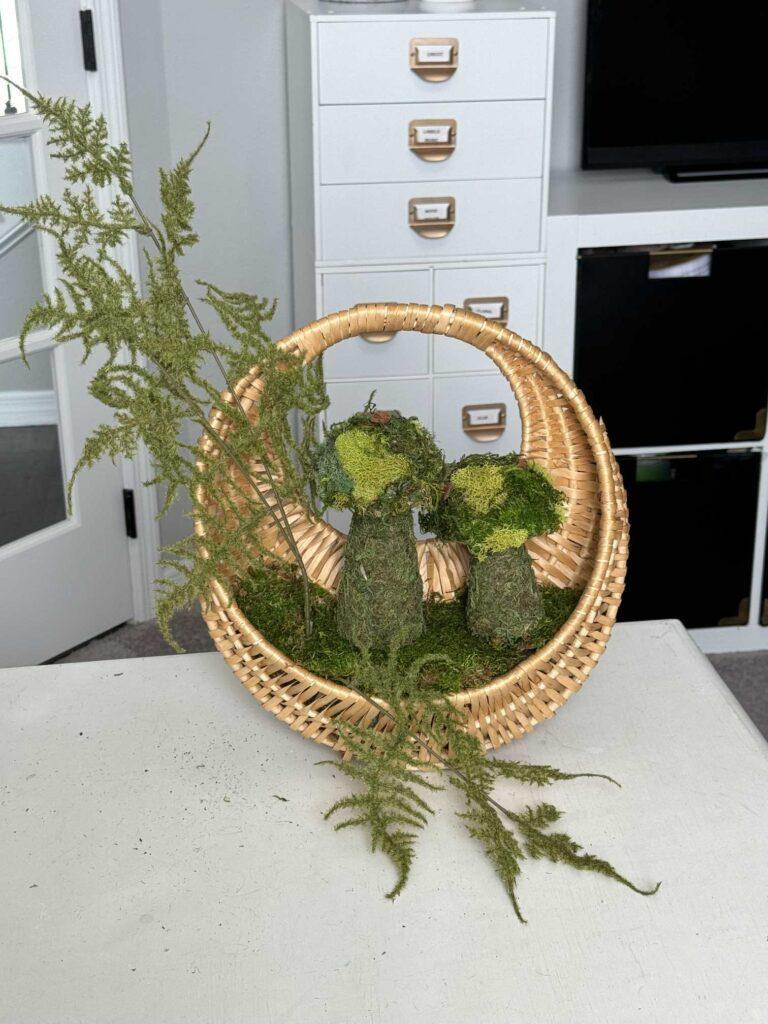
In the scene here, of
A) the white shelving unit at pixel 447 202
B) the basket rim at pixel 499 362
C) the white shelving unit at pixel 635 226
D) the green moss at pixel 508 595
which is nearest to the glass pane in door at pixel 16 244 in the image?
the white shelving unit at pixel 447 202

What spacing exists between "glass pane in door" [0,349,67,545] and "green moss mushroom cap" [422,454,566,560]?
60.7 inches

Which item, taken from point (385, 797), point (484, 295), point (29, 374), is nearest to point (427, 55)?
point (484, 295)

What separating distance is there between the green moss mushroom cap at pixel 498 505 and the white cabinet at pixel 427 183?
1314 millimetres

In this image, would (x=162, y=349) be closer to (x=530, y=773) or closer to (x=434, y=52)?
(x=530, y=773)

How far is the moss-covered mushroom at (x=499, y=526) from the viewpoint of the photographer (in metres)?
1.16

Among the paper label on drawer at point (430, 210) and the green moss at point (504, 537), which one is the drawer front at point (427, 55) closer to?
the paper label on drawer at point (430, 210)

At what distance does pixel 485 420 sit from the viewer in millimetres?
2549

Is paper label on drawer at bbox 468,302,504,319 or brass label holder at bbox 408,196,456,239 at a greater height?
brass label holder at bbox 408,196,456,239

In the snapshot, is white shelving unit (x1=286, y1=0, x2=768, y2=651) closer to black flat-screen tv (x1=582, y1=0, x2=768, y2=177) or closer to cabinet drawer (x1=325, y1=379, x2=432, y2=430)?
cabinet drawer (x1=325, y1=379, x2=432, y2=430)

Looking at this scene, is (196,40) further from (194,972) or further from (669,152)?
(194,972)

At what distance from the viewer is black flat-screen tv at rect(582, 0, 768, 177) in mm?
2623

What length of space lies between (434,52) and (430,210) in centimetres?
29

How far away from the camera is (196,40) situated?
9.05 feet

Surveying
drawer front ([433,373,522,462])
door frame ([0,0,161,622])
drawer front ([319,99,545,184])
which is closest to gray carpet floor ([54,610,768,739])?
door frame ([0,0,161,622])
